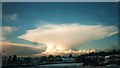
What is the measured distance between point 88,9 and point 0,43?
76.0 inches

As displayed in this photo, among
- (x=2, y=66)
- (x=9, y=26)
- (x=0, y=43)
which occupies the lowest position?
(x=2, y=66)

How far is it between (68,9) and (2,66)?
178 centimetres

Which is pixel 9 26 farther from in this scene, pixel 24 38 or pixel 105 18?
pixel 105 18

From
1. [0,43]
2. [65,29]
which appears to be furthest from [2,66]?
[65,29]

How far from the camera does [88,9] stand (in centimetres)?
558

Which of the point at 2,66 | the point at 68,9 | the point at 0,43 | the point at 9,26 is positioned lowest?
the point at 2,66

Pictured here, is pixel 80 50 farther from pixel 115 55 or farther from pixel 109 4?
pixel 109 4

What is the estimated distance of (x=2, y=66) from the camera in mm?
5438

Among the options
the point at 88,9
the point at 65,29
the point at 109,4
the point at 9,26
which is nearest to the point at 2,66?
the point at 9,26

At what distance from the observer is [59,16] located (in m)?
5.56

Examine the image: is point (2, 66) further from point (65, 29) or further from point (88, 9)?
point (88, 9)

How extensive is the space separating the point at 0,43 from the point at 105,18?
7.25 ft

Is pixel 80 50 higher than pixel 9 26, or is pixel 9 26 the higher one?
pixel 9 26

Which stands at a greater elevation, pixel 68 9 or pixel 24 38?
pixel 68 9
